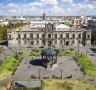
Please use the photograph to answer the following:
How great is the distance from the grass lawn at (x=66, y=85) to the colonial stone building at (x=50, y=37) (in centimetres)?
5522

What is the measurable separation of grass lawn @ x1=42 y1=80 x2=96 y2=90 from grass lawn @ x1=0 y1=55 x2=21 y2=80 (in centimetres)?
1230

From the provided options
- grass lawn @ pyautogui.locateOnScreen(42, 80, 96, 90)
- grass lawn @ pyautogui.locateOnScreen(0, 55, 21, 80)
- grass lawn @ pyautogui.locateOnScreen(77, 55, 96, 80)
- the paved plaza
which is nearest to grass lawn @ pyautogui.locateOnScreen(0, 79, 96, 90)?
grass lawn @ pyautogui.locateOnScreen(42, 80, 96, 90)

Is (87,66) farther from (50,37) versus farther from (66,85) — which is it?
(50,37)

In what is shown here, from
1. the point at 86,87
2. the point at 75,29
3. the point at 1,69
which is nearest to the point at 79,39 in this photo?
the point at 75,29

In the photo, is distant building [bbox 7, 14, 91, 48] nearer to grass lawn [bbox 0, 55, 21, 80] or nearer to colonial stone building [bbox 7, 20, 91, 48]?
colonial stone building [bbox 7, 20, 91, 48]

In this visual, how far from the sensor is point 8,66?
68.8m

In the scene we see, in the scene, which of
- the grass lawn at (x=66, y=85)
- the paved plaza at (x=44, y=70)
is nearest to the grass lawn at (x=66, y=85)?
the grass lawn at (x=66, y=85)

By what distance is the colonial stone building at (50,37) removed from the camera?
4245 inches

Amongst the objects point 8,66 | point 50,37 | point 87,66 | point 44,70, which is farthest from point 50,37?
point 44,70

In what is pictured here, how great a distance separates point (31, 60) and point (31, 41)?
30842mm

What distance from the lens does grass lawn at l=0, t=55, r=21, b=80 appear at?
2394 inches

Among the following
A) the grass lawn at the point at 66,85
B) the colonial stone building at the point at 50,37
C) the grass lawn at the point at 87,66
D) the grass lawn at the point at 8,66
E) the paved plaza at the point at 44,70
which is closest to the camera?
the grass lawn at the point at 66,85

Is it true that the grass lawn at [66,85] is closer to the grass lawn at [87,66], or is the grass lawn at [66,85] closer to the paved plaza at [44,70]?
the paved plaza at [44,70]

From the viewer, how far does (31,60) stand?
260ft
